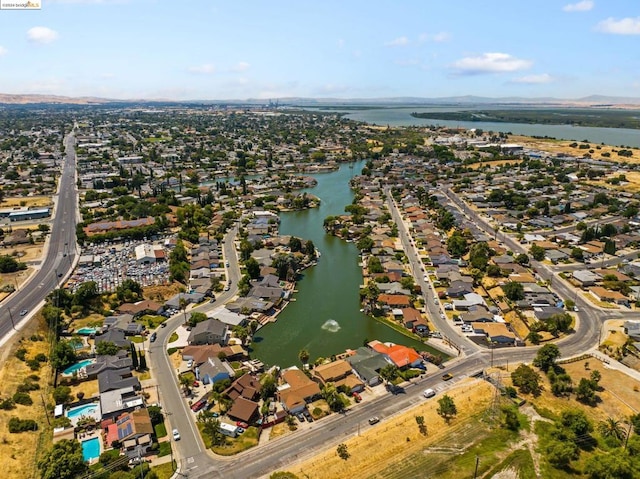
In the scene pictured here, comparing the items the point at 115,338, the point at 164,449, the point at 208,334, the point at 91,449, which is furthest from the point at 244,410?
the point at 115,338

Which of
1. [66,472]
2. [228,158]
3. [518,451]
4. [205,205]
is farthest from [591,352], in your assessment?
[228,158]

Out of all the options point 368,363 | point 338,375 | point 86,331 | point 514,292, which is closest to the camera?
point 338,375

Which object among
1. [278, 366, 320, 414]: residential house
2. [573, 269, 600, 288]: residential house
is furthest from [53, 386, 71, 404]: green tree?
[573, 269, 600, 288]: residential house

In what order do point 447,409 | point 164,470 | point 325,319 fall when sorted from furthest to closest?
1. point 325,319
2. point 447,409
3. point 164,470

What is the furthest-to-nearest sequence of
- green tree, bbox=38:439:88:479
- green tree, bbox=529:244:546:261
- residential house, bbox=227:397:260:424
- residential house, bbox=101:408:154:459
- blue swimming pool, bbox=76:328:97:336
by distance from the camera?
green tree, bbox=529:244:546:261, blue swimming pool, bbox=76:328:97:336, residential house, bbox=227:397:260:424, residential house, bbox=101:408:154:459, green tree, bbox=38:439:88:479

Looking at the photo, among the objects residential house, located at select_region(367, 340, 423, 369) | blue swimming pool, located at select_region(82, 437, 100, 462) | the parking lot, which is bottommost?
blue swimming pool, located at select_region(82, 437, 100, 462)

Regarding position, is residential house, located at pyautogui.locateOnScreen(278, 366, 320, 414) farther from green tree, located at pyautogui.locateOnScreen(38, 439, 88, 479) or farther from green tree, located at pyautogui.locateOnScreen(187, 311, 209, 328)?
green tree, located at pyautogui.locateOnScreen(38, 439, 88, 479)

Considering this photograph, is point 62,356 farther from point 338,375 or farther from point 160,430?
point 338,375
